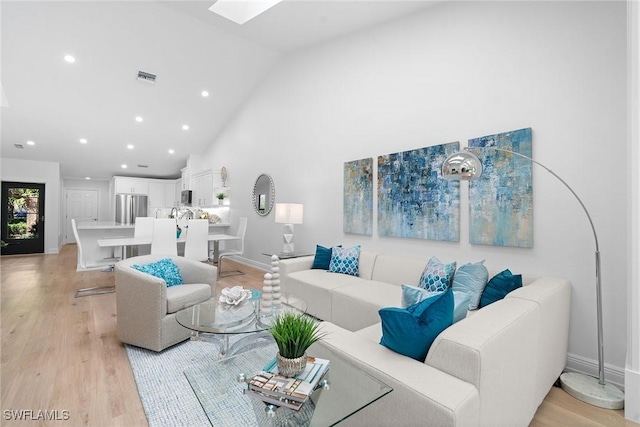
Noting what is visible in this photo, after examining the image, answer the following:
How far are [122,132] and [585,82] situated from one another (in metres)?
7.91

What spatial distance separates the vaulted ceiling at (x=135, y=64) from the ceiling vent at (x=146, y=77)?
0.25 feet

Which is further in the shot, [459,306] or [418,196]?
[418,196]

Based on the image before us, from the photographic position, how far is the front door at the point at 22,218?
7.43 metres

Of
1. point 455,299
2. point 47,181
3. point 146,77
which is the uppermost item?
point 146,77

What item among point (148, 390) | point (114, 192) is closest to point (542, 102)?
point (148, 390)

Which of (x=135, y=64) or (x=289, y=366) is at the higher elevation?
(x=135, y=64)

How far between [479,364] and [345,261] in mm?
2534

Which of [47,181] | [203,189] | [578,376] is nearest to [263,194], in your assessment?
[203,189]

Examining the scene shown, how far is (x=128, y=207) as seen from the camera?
360 inches

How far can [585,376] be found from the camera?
7.25 feet

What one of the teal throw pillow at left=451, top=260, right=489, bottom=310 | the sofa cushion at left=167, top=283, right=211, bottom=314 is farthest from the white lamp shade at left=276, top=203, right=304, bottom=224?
the teal throw pillow at left=451, top=260, right=489, bottom=310

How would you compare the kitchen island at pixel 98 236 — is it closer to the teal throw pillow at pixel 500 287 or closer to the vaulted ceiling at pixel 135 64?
the vaulted ceiling at pixel 135 64

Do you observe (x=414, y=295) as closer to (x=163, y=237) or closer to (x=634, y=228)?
(x=634, y=228)

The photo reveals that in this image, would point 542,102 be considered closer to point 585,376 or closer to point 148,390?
point 585,376
